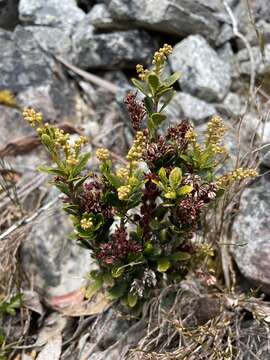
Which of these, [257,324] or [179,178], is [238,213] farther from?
[179,178]

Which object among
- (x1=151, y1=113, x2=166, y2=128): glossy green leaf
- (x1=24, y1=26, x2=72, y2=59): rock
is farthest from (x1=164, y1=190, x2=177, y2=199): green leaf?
(x1=24, y1=26, x2=72, y2=59): rock

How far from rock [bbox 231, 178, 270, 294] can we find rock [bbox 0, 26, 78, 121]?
134 centimetres

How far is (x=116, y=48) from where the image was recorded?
10.4ft

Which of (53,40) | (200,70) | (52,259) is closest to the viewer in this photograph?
(52,259)

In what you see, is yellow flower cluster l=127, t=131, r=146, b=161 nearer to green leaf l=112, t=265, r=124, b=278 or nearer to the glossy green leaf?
the glossy green leaf

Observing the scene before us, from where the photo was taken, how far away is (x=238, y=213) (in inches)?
93.7

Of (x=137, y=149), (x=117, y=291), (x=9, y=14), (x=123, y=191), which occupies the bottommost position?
(x=117, y=291)

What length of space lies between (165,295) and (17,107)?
4.98 ft

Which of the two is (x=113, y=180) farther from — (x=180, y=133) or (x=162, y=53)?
(x=162, y=53)

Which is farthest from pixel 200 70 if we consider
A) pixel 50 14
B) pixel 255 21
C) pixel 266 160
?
pixel 50 14

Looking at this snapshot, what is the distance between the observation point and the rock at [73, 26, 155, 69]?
317cm

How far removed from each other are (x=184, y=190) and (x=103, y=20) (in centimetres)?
179

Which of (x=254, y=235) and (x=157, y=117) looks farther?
(x=254, y=235)

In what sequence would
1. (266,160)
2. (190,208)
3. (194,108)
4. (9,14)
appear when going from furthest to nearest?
(9,14) < (194,108) < (266,160) < (190,208)
